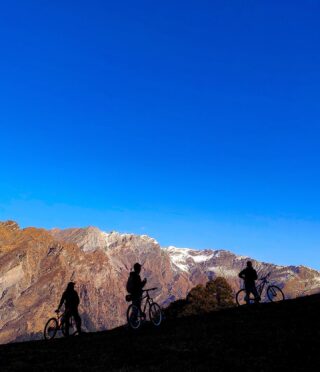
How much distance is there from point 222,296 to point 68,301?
69767mm

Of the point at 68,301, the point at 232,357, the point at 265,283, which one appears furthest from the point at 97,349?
the point at 265,283

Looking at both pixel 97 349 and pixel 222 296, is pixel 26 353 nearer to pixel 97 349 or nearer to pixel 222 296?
pixel 97 349

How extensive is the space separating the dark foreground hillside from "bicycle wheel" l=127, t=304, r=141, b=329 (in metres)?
0.44

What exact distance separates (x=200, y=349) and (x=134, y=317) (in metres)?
6.11

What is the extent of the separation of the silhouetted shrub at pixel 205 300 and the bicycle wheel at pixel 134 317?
63310 millimetres

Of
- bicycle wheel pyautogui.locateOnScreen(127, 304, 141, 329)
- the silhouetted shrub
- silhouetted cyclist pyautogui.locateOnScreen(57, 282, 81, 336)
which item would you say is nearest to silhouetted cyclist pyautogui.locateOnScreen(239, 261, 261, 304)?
bicycle wheel pyautogui.locateOnScreen(127, 304, 141, 329)

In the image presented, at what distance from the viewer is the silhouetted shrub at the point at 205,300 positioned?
281 feet

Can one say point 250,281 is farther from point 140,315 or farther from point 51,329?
point 51,329

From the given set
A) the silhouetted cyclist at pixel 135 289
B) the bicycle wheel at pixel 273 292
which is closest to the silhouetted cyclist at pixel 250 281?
the bicycle wheel at pixel 273 292

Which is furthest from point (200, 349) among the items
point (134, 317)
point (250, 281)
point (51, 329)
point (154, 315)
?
point (250, 281)

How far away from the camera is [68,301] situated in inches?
1032

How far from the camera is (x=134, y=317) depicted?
22.2 meters

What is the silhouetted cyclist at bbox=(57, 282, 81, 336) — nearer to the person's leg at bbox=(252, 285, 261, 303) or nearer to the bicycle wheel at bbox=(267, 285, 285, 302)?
the person's leg at bbox=(252, 285, 261, 303)

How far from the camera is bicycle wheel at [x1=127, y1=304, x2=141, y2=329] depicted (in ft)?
72.5
